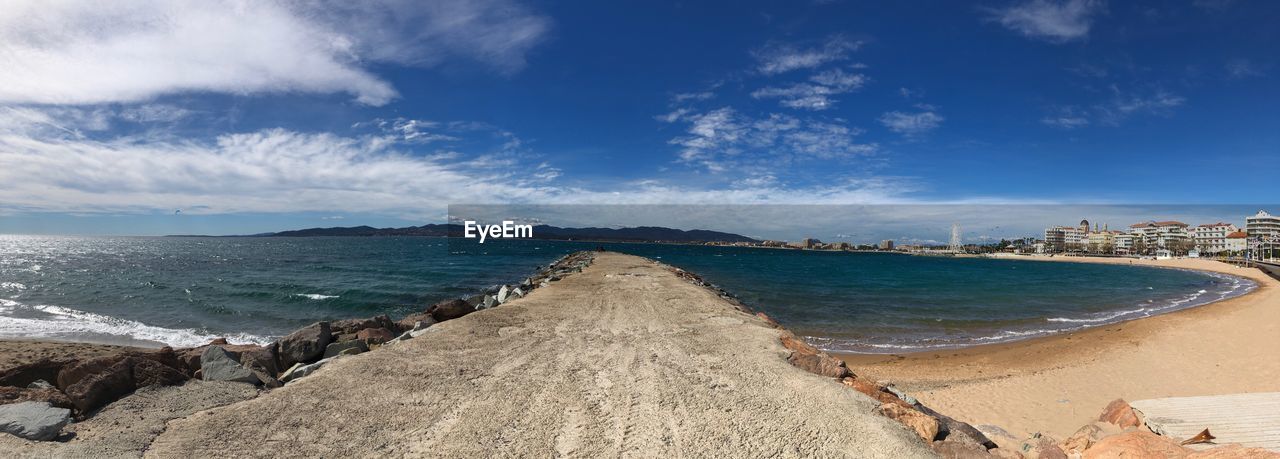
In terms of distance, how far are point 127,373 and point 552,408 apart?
4725 mm

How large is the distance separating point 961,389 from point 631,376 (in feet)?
23.6

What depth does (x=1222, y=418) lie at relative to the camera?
6.45m

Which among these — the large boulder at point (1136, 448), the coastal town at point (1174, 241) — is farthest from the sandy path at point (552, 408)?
the coastal town at point (1174, 241)

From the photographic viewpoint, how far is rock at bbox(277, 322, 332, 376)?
8172mm

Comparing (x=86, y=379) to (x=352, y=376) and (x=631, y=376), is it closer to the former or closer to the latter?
(x=352, y=376)

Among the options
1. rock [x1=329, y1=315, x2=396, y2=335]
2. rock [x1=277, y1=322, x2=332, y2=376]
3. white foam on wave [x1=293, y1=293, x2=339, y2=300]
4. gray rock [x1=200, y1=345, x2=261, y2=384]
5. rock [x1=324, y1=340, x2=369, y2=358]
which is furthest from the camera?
white foam on wave [x1=293, y1=293, x2=339, y2=300]

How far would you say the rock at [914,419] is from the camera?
5.17 metres

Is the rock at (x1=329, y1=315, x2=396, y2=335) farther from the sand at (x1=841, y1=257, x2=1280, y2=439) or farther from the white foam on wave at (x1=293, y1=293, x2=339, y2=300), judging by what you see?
the white foam on wave at (x1=293, y1=293, x2=339, y2=300)

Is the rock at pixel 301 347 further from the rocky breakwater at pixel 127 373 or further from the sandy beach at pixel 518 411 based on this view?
the sandy beach at pixel 518 411

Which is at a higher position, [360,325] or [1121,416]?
[360,325]

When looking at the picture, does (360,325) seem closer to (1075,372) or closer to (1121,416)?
(1121,416)

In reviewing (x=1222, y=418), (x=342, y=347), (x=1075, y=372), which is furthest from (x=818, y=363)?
(x=1075, y=372)

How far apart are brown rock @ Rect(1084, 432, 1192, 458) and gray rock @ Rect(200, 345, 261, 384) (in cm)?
948

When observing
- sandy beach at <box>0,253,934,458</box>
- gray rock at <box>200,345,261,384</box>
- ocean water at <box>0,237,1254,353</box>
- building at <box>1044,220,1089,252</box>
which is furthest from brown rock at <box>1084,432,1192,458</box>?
building at <box>1044,220,1089,252</box>
